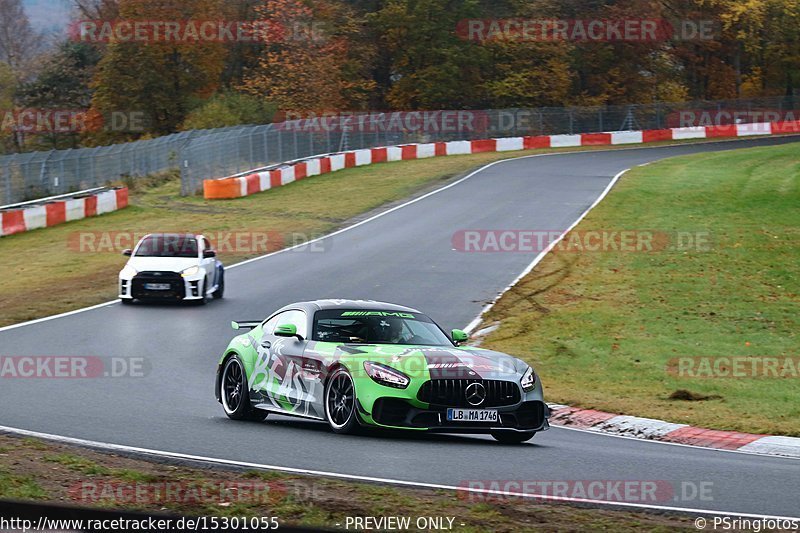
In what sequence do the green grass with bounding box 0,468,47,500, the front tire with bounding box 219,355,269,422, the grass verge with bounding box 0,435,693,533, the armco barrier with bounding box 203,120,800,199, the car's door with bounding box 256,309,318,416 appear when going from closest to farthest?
the grass verge with bounding box 0,435,693,533 < the green grass with bounding box 0,468,47,500 < the car's door with bounding box 256,309,318,416 < the front tire with bounding box 219,355,269,422 < the armco barrier with bounding box 203,120,800,199

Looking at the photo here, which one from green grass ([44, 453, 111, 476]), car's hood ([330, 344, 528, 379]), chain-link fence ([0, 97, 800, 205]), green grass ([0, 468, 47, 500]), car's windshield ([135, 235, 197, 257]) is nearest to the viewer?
green grass ([0, 468, 47, 500])

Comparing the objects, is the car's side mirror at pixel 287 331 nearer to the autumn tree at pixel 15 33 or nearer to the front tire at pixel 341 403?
the front tire at pixel 341 403

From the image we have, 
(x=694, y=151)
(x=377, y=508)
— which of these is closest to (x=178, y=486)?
(x=377, y=508)

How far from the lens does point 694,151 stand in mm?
56781

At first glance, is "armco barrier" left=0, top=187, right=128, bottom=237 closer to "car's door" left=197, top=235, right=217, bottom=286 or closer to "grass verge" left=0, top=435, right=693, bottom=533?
"car's door" left=197, top=235, right=217, bottom=286

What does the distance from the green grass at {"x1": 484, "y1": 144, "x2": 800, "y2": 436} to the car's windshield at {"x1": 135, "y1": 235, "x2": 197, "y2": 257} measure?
6510 millimetres

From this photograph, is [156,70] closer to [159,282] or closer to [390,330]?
[159,282]

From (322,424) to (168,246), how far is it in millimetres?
12845

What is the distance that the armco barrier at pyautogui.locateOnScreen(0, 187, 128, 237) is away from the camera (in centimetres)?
3519

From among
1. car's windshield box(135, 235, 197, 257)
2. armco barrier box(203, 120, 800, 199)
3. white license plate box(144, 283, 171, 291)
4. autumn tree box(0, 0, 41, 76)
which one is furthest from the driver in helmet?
autumn tree box(0, 0, 41, 76)

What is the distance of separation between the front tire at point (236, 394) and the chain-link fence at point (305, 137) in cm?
2689

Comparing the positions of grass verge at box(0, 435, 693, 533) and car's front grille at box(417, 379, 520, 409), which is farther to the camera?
car's front grille at box(417, 379, 520, 409)

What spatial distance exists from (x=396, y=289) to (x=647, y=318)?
5805mm

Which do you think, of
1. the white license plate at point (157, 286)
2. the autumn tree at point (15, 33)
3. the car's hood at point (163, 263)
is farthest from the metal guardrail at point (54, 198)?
the autumn tree at point (15, 33)
